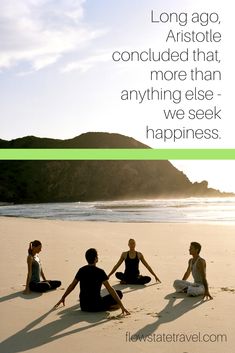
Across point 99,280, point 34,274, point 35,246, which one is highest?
point 35,246

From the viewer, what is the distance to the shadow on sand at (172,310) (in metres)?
8.00

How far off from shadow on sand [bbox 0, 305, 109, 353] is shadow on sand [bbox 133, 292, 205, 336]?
0.83m

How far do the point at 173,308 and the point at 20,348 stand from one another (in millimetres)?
3297

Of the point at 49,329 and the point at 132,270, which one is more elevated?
the point at 132,270

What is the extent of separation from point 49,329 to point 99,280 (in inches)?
49.5

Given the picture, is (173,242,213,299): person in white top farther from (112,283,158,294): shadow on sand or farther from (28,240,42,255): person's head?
(28,240,42,255): person's head

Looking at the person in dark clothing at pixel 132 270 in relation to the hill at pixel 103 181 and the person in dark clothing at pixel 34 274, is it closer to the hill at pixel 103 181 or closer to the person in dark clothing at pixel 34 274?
the person in dark clothing at pixel 34 274

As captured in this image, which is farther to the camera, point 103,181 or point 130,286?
point 103,181

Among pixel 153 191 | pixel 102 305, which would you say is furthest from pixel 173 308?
pixel 153 191

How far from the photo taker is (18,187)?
158 metres

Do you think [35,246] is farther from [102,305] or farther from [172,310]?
[172,310]

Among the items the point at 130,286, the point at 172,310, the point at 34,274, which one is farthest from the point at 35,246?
the point at 172,310

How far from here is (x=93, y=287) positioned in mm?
8906

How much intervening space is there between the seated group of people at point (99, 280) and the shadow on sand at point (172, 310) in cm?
19
